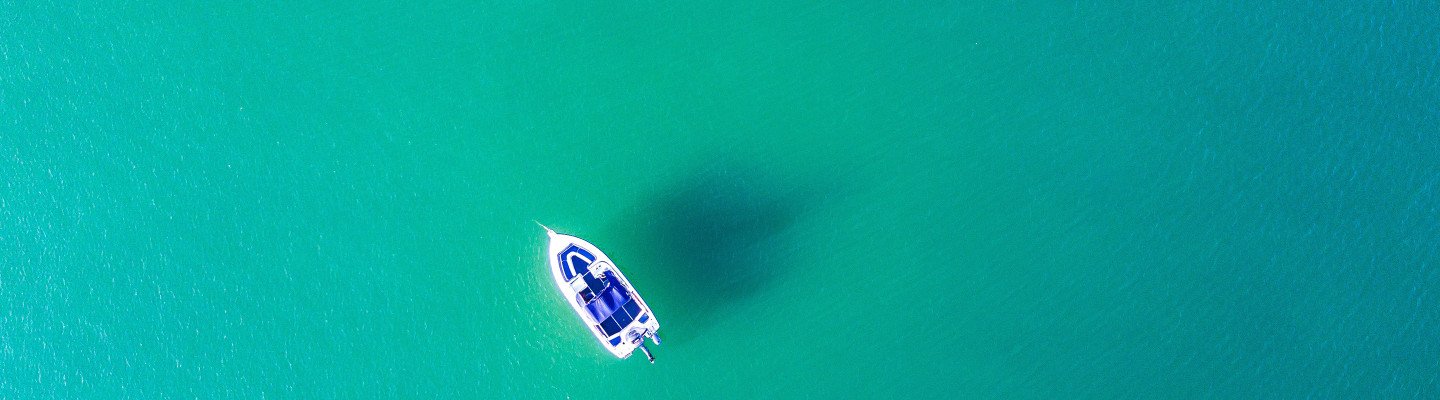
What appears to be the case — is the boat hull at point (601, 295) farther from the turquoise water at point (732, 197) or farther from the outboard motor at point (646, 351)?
the turquoise water at point (732, 197)

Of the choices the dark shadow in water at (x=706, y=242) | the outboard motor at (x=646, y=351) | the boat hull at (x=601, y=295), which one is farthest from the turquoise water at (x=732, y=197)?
the boat hull at (x=601, y=295)

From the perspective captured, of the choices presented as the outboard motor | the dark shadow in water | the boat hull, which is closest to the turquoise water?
the dark shadow in water

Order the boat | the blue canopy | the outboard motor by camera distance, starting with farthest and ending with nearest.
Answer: the outboard motor, the blue canopy, the boat

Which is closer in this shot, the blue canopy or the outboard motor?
the blue canopy

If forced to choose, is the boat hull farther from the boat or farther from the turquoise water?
the turquoise water

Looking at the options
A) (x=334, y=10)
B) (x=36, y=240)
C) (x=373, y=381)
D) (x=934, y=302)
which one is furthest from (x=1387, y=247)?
(x=36, y=240)

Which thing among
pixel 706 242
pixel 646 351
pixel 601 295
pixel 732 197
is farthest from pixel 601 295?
pixel 732 197

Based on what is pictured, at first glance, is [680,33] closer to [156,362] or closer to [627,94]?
[627,94]
